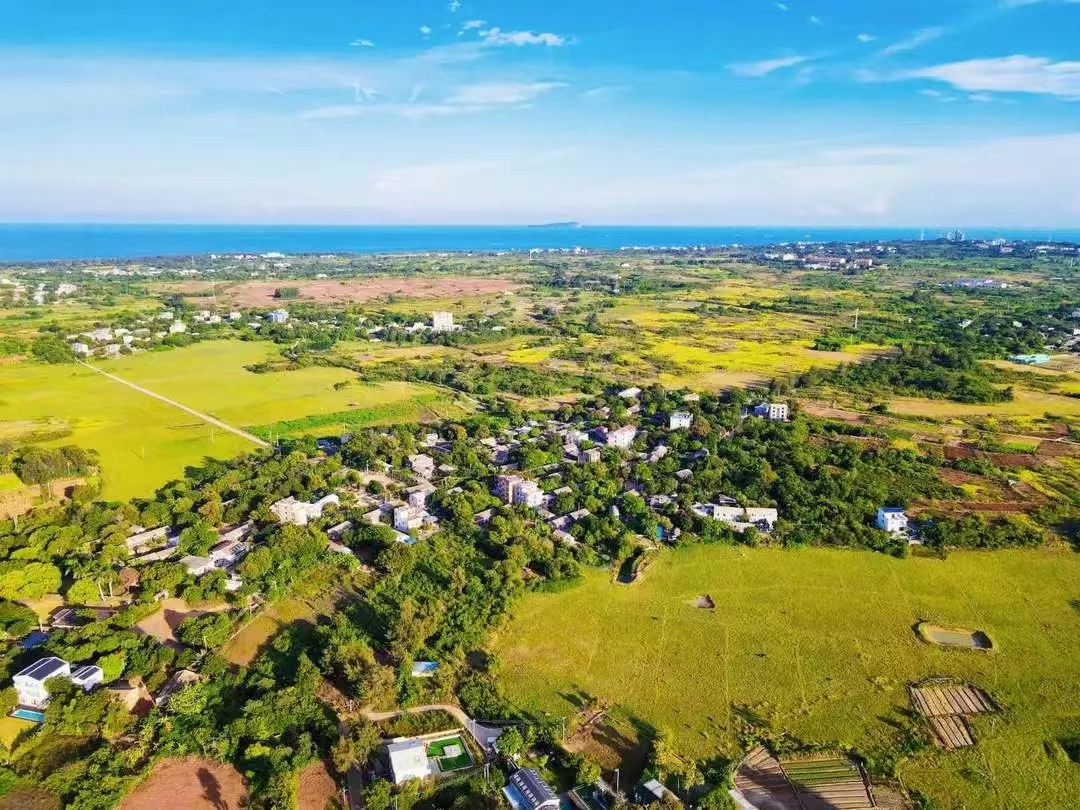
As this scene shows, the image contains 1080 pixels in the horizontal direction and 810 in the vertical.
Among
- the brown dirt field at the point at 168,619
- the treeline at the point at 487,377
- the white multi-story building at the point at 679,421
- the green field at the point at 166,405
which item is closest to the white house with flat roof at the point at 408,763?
the brown dirt field at the point at 168,619

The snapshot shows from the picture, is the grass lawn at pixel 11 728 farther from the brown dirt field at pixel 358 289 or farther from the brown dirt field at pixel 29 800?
the brown dirt field at pixel 358 289

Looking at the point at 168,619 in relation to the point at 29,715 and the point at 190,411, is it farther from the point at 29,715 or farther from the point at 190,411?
the point at 190,411

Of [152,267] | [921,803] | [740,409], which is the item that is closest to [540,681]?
[921,803]

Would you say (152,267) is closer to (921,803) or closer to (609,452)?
(609,452)

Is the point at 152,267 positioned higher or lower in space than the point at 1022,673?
higher

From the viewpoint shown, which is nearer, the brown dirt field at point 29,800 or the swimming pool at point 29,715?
the brown dirt field at point 29,800

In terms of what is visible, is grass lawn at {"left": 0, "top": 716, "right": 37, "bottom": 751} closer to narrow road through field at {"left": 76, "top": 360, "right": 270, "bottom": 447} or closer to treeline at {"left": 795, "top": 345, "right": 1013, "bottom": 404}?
narrow road through field at {"left": 76, "top": 360, "right": 270, "bottom": 447}
